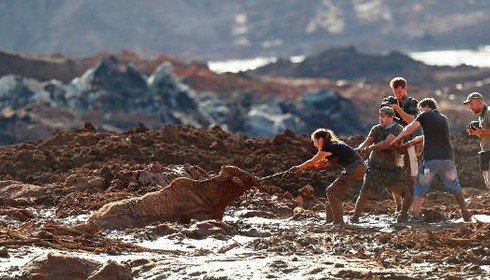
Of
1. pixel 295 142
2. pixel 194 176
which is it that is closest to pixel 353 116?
pixel 295 142

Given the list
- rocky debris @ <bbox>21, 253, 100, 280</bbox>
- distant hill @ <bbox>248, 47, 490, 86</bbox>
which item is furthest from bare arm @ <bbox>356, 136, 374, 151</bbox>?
distant hill @ <bbox>248, 47, 490, 86</bbox>

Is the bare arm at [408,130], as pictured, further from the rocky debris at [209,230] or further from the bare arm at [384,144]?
the rocky debris at [209,230]

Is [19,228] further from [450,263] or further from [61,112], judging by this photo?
[61,112]

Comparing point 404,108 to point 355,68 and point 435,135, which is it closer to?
point 435,135

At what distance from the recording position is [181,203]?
12438mm

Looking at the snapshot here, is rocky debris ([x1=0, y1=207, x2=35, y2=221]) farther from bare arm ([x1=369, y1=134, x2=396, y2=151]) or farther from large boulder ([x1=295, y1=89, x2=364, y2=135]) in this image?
large boulder ([x1=295, y1=89, x2=364, y2=135])

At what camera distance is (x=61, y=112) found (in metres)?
42.2

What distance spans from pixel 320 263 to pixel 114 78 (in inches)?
1494

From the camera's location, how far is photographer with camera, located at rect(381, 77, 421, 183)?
12070 millimetres

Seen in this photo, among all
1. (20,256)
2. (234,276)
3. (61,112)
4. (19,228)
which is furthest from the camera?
(61,112)

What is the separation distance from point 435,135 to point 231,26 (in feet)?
357

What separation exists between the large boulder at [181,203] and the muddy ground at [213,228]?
0.69 feet

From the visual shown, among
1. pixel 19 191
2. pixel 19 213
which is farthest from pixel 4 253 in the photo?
pixel 19 191

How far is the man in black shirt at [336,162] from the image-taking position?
11523mm
